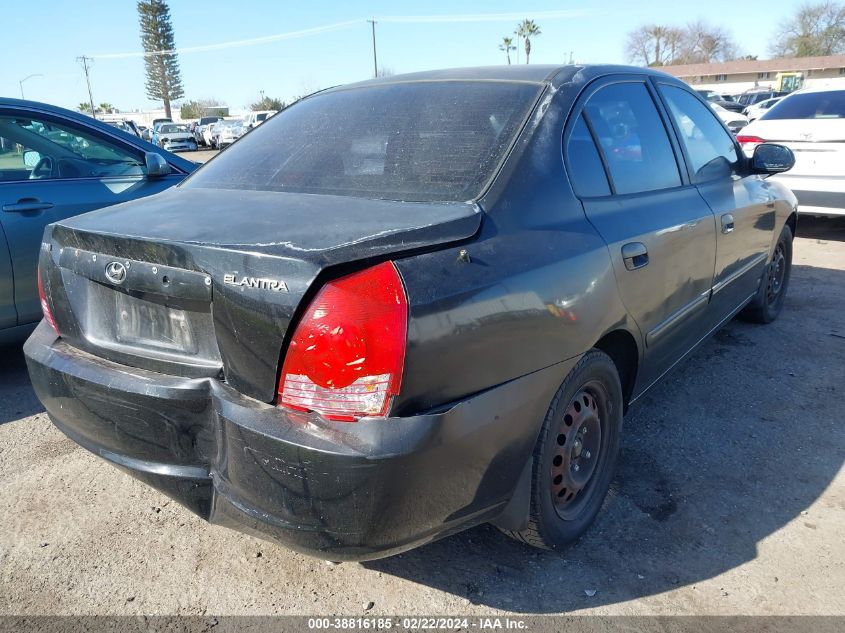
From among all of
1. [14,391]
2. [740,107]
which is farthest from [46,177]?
[740,107]

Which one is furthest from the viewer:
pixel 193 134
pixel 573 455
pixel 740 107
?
pixel 193 134

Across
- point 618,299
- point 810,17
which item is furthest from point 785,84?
point 618,299

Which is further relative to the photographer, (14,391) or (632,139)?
(14,391)

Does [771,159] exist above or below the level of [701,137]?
below

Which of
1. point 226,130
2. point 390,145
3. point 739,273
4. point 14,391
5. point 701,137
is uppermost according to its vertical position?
point 390,145

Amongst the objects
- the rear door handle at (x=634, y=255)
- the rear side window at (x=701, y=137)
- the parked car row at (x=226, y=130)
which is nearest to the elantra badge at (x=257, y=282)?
the rear door handle at (x=634, y=255)

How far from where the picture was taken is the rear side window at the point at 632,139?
8.71 ft

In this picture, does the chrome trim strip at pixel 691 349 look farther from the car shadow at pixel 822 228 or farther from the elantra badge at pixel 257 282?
the car shadow at pixel 822 228

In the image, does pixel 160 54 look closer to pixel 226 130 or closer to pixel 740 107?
pixel 226 130

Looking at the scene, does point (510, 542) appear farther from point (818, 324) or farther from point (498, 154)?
point (818, 324)

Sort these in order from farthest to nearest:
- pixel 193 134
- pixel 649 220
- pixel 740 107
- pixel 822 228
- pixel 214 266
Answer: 1. pixel 193 134
2. pixel 740 107
3. pixel 822 228
4. pixel 649 220
5. pixel 214 266

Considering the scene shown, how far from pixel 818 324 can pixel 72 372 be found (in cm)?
484

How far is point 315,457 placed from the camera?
1684 millimetres

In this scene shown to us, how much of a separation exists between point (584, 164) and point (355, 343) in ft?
4.12
